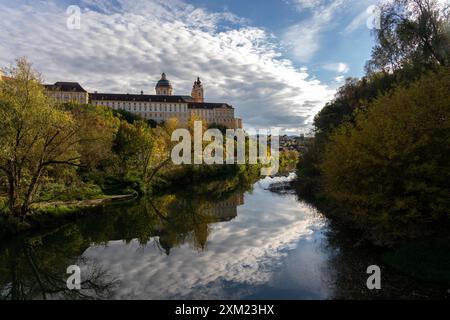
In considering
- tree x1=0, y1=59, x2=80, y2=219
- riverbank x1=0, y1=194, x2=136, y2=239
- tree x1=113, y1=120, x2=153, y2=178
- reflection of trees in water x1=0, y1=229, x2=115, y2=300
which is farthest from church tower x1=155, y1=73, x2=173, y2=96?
reflection of trees in water x1=0, y1=229, x2=115, y2=300

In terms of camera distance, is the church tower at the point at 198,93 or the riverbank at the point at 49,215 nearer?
the riverbank at the point at 49,215

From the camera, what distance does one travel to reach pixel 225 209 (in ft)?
95.2

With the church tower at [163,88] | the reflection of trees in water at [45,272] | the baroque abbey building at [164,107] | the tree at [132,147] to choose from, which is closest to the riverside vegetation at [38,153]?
the reflection of trees in water at [45,272]

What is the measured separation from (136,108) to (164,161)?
280ft

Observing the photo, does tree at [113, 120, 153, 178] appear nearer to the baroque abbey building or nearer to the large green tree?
the large green tree

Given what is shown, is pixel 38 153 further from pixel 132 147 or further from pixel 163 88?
pixel 163 88

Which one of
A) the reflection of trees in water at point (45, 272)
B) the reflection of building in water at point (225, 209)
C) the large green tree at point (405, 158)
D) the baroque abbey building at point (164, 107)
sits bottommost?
the reflection of trees in water at point (45, 272)

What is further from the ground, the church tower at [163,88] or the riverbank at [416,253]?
the church tower at [163,88]

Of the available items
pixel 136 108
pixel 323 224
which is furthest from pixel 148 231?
pixel 136 108

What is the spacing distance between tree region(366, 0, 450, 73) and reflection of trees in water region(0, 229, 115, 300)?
20387 mm

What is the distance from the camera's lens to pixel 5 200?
20.0 m

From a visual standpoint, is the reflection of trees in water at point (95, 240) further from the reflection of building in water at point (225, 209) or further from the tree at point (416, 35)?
the tree at point (416, 35)

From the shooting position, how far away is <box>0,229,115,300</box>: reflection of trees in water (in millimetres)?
11680

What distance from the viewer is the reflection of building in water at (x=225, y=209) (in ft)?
84.4
